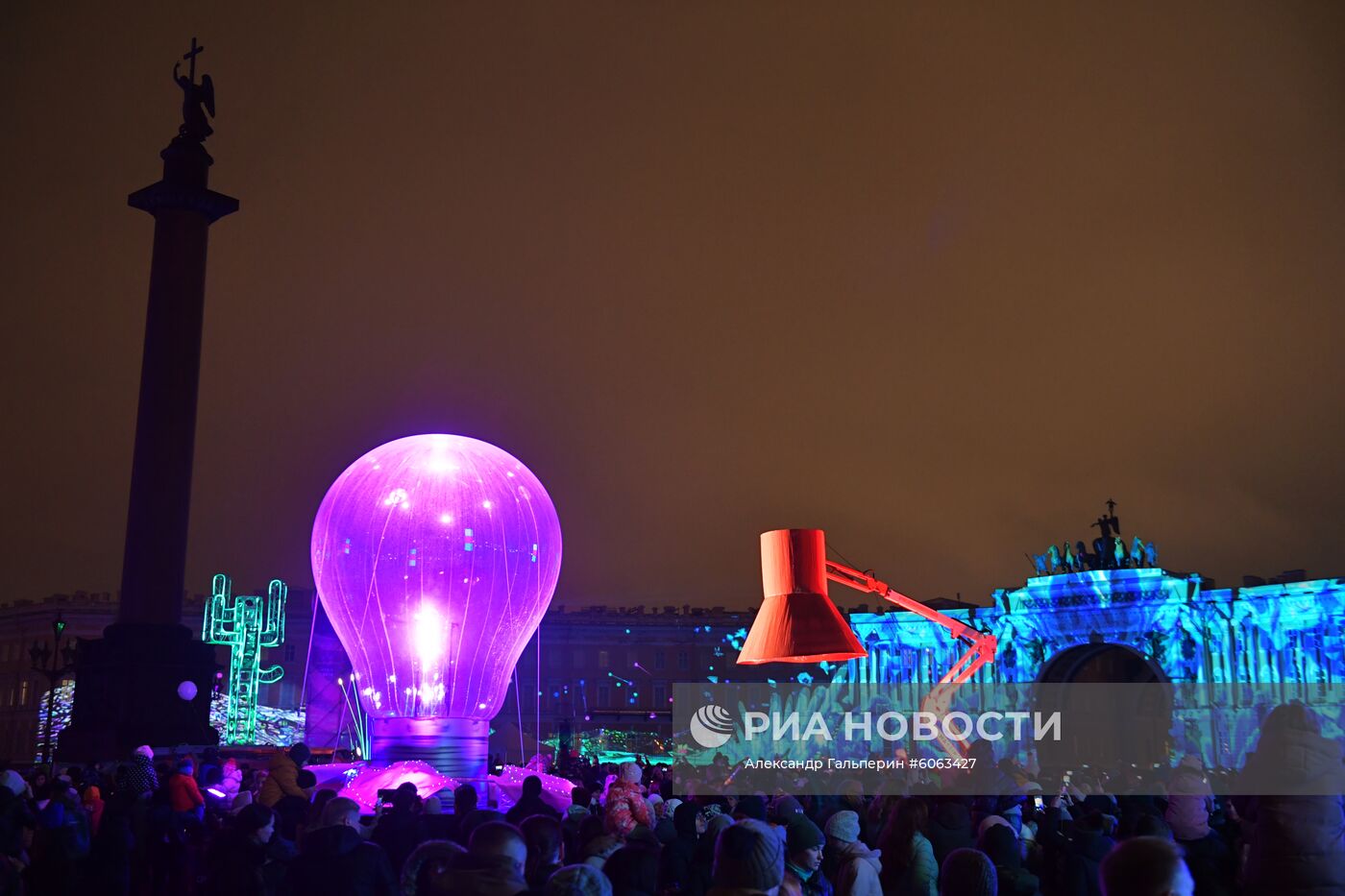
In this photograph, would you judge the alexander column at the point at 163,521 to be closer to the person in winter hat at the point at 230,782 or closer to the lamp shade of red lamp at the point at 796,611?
the person in winter hat at the point at 230,782

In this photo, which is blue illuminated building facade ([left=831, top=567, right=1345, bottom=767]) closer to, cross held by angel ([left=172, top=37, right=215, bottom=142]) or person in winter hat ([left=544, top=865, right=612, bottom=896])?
cross held by angel ([left=172, top=37, right=215, bottom=142])

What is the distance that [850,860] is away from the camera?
23.4 feet

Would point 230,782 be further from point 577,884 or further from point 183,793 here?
point 577,884

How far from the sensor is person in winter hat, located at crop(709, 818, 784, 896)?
5285 mm

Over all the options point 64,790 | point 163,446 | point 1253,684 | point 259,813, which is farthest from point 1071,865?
point 1253,684

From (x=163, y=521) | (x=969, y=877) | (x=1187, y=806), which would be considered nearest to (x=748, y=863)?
(x=969, y=877)

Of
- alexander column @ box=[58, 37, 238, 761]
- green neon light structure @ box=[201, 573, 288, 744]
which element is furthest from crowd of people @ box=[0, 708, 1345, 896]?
green neon light structure @ box=[201, 573, 288, 744]

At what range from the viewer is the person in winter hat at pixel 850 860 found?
7.01m

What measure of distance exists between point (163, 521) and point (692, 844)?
2710cm

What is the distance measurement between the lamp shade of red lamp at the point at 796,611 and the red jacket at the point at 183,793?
865 centimetres

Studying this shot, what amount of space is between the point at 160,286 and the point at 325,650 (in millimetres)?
41233

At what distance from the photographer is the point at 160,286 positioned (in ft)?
116

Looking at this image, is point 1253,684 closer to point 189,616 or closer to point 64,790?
point 64,790

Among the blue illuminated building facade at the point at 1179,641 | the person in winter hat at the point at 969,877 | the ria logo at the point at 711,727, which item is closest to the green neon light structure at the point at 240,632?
the ria logo at the point at 711,727
